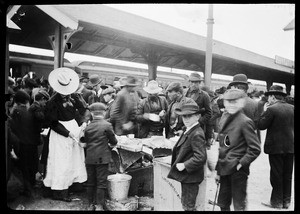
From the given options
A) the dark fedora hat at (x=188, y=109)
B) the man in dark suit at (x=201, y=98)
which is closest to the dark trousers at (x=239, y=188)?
the dark fedora hat at (x=188, y=109)

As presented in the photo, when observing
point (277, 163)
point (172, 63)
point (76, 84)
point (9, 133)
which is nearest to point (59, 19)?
point (76, 84)

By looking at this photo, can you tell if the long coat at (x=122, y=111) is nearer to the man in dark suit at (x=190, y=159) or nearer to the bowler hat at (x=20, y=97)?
the bowler hat at (x=20, y=97)

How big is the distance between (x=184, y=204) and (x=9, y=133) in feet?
8.04

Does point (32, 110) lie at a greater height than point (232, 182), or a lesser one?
greater

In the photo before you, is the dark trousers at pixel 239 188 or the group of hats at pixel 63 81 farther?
the group of hats at pixel 63 81

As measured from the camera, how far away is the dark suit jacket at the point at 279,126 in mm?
3867

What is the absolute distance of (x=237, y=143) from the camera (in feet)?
10.2

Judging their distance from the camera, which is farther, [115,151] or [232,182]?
[115,151]

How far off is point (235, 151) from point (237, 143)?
0.31 feet

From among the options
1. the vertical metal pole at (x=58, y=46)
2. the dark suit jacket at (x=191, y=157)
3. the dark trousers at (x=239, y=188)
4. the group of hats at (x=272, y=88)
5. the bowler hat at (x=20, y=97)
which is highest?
the vertical metal pole at (x=58, y=46)

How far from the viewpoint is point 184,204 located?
11.0 ft

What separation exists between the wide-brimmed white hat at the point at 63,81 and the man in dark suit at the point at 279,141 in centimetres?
288

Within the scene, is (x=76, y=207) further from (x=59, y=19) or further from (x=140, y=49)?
(x=140, y=49)

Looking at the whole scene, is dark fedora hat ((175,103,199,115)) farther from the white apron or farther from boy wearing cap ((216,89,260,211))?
the white apron
